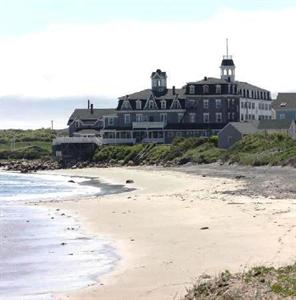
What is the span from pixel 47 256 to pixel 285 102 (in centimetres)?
9790

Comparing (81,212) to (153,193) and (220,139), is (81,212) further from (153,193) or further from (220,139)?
(220,139)

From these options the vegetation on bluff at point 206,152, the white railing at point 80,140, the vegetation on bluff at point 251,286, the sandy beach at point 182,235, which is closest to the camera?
the vegetation on bluff at point 251,286

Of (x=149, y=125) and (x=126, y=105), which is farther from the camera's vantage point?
(x=126, y=105)

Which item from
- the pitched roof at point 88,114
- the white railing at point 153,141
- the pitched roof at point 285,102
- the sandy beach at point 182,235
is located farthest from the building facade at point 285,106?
the sandy beach at point 182,235

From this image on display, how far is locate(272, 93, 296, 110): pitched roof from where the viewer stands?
4488 inches

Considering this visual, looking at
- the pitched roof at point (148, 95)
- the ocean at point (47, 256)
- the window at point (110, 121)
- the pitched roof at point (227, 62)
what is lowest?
the ocean at point (47, 256)

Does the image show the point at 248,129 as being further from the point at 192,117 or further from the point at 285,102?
the point at 285,102

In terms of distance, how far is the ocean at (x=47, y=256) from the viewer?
630 inches

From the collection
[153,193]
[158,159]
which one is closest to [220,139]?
[158,159]

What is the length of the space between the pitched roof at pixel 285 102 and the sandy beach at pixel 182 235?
7521 centimetres

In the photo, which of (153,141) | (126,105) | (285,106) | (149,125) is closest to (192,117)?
(149,125)

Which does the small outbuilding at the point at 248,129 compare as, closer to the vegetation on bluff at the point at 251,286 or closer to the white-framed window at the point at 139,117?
the white-framed window at the point at 139,117

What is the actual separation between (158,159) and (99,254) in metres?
73.2

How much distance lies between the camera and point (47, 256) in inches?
790
